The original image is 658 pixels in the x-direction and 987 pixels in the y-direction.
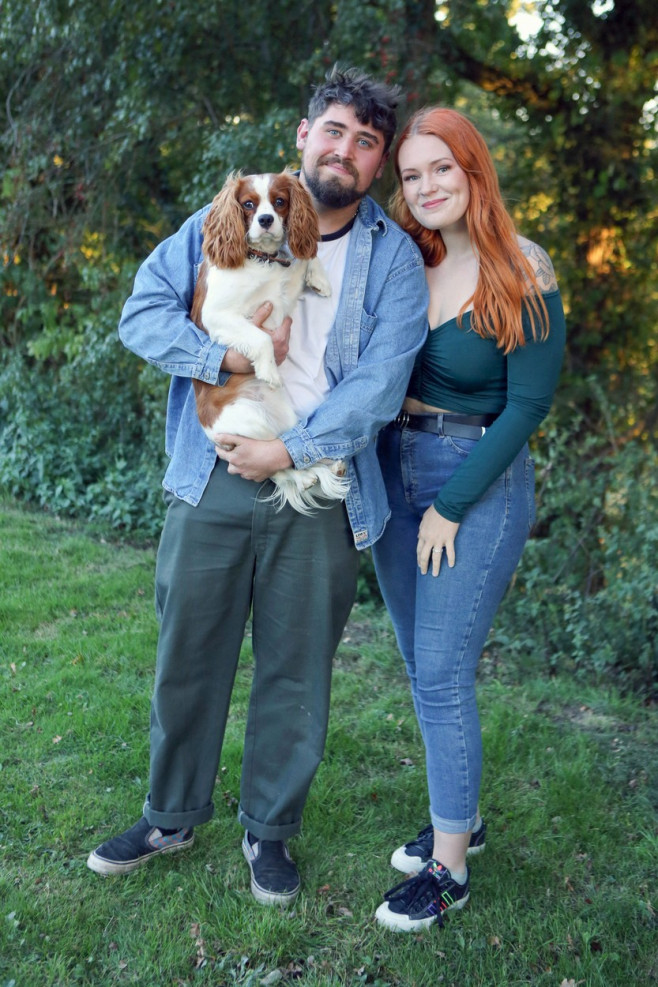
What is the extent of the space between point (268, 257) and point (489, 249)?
0.67m

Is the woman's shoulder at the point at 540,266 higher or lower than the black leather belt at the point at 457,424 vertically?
higher

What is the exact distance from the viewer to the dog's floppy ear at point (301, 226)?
262cm

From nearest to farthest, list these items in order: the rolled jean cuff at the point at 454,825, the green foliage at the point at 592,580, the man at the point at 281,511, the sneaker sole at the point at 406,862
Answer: the man at the point at 281,511
the rolled jean cuff at the point at 454,825
the sneaker sole at the point at 406,862
the green foliage at the point at 592,580

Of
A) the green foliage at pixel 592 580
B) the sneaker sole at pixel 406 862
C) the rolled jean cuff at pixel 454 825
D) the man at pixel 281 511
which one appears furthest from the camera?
the green foliage at pixel 592 580

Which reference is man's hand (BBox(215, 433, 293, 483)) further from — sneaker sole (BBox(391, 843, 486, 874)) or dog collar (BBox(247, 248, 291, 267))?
sneaker sole (BBox(391, 843, 486, 874))

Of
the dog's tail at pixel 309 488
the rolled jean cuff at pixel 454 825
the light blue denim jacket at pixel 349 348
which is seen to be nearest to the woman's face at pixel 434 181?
the light blue denim jacket at pixel 349 348

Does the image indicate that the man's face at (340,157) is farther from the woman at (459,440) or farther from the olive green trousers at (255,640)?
the olive green trousers at (255,640)

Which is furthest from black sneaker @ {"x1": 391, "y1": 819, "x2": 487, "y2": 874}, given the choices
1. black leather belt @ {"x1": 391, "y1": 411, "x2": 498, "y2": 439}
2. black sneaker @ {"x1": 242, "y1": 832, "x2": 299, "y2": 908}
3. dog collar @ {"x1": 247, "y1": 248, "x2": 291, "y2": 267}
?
dog collar @ {"x1": 247, "y1": 248, "x2": 291, "y2": 267}

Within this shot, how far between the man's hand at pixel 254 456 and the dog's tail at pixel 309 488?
0.13ft

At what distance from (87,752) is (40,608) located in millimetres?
1539

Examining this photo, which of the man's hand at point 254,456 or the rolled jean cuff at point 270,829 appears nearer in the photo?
the man's hand at point 254,456

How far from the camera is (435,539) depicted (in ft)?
8.41

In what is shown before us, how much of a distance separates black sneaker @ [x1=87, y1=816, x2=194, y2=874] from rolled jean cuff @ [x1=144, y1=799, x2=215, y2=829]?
0.19ft

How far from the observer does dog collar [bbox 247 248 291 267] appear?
2.70 m
